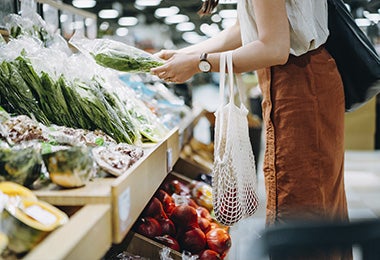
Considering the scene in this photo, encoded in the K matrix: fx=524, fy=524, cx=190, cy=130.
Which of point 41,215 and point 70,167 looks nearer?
point 41,215

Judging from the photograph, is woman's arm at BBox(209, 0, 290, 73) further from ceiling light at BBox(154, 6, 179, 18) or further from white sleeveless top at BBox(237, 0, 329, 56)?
ceiling light at BBox(154, 6, 179, 18)

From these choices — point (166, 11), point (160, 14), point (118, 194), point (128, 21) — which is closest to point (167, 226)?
point (118, 194)

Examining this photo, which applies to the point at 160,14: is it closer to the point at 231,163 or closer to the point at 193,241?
the point at 193,241

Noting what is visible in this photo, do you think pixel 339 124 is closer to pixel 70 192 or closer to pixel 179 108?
pixel 70 192

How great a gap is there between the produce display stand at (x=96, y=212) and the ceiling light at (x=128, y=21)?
869 inches

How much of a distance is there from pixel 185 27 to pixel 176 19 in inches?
159

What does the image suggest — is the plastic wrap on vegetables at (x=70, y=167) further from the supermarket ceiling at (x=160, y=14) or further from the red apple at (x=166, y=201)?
the supermarket ceiling at (x=160, y=14)

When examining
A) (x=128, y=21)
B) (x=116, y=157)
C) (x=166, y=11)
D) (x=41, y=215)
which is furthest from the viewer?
(x=128, y=21)

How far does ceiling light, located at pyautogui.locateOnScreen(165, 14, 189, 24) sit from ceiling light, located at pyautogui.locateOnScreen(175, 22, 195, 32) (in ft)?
3.57

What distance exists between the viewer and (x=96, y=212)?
1.07 metres

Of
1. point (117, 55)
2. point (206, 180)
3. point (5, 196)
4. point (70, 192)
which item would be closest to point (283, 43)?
point (117, 55)

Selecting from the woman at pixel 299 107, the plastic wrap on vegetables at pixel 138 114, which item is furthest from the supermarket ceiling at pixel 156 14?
the woman at pixel 299 107

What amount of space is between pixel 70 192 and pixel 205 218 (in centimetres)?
143

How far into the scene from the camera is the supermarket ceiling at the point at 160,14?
16.5 meters
